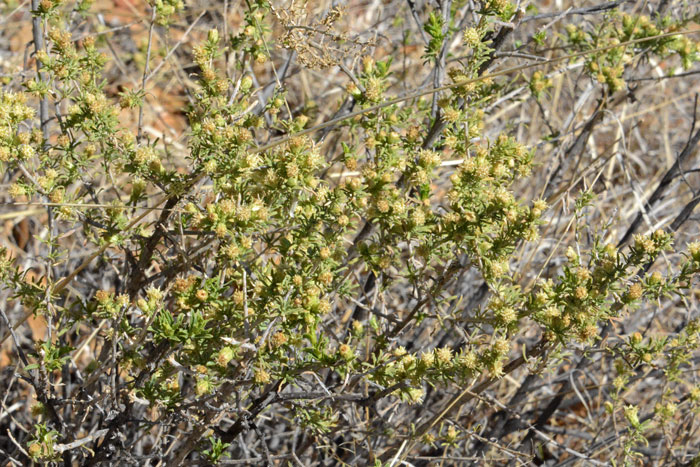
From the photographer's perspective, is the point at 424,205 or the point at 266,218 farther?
the point at 424,205

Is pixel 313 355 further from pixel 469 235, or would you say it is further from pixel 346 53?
pixel 346 53

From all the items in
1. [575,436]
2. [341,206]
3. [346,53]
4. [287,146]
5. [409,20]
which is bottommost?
[575,436]

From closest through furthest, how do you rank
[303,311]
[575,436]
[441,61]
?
1. [303,311]
2. [441,61]
3. [575,436]

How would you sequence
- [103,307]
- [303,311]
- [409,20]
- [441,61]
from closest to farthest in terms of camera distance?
1. [303,311]
2. [103,307]
3. [441,61]
4. [409,20]

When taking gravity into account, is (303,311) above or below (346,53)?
below

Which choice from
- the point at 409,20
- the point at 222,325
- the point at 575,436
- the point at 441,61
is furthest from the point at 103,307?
the point at 409,20

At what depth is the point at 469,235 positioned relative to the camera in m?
1.82

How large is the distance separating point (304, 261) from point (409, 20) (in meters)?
3.44

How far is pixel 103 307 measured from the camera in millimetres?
1920

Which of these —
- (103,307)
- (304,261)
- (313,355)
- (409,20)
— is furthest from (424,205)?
(409,20)

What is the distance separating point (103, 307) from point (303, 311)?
1.84ft

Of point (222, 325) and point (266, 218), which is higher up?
point (266, 218)

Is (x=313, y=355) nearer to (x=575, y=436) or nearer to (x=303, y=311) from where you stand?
(x=303, y=311)

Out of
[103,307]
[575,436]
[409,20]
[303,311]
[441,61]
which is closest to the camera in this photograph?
[303,311]
